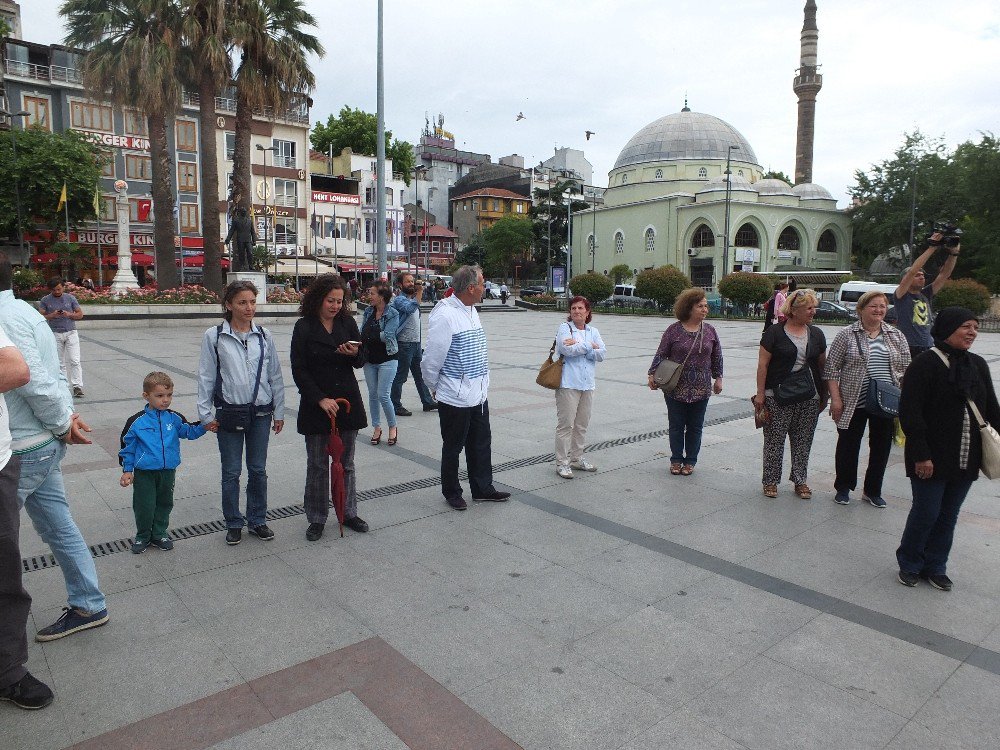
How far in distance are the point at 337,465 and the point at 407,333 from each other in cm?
405

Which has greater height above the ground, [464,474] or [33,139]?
[33,139]

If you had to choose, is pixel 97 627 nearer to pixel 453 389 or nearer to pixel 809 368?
pixel 453 389

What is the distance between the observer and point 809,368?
220 inches

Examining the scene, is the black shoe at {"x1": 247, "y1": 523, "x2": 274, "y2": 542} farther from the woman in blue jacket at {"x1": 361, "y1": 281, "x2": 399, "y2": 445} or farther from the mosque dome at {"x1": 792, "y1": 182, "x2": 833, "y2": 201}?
the mosque dome at {"x1": 792, "y1": 182, "x2": 833, "y2": 201}

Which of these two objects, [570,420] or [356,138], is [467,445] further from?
[356,138]

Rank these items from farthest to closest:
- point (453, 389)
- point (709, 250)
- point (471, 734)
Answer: point (709, 250) < point (453, 389) < point (471, 734)

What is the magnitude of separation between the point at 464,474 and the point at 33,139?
124 feet

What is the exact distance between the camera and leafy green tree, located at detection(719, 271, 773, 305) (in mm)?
35312

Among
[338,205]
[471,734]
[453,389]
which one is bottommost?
[471,734]

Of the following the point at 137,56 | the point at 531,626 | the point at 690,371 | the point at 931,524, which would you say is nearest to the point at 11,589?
the point at 531,626

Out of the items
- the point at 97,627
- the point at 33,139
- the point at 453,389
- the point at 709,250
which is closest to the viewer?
the point at 97,627

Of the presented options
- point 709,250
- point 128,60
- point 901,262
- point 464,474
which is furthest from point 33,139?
point 901,262

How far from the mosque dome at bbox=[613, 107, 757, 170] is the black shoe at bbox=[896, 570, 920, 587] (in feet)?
222

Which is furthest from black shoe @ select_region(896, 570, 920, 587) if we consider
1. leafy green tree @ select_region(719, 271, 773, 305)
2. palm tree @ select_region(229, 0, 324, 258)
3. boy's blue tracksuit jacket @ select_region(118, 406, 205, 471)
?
leafy green tree @ select_region(719, 271, 773, 305)
